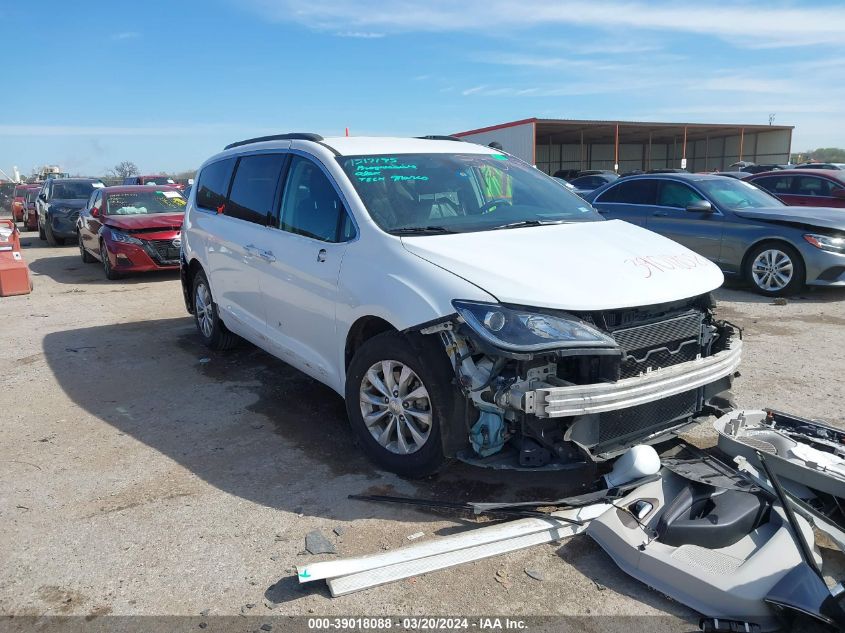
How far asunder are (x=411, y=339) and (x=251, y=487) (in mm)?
1329

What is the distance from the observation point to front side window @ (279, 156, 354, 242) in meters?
4.30

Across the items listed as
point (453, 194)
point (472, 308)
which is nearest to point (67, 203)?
point (453, 194)

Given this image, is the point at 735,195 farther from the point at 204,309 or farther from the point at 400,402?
the point at 400,402

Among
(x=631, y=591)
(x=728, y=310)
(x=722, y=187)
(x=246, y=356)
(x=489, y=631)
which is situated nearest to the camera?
(x=489, y=631)

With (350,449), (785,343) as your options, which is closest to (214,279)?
(350,449)

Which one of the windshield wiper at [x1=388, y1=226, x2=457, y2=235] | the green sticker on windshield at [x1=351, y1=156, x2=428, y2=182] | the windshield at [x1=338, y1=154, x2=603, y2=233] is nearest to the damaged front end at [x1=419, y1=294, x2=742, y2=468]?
the windshield wiper at [x1=388, y1=226, x2=457, y2=235]

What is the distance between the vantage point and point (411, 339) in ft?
11.9

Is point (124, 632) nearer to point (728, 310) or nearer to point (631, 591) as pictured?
point (631, 591)

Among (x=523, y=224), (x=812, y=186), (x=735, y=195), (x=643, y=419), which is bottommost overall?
(x=643, y=419)

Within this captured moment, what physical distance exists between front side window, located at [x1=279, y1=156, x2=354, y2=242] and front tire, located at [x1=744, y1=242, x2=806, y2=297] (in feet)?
22.6

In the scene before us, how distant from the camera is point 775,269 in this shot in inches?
354

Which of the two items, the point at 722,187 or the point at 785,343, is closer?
the point at 785,343

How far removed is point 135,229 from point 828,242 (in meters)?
10.5

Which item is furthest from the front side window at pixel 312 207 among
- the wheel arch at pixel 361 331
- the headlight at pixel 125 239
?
the headlight at pixel 125 239
